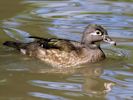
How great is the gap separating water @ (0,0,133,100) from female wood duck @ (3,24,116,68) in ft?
0.60

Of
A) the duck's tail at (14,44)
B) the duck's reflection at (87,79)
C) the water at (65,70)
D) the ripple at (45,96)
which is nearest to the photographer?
the ripple at (45,96)

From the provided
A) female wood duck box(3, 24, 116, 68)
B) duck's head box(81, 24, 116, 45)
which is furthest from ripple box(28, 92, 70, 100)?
duck's head box(81, 24, 116, 45)

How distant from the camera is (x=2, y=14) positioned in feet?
48.6

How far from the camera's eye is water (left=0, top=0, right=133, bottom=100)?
9188 mm

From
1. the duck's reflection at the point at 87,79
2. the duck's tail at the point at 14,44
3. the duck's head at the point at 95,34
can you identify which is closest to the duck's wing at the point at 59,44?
the duck's head at the point at 95,34

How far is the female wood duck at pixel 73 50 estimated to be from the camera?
436 inches

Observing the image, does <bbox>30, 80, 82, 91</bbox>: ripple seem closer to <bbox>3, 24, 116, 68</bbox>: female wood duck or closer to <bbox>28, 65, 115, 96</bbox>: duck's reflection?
<bbox>28, 65, 115, 96</bbox>: duck's reflection

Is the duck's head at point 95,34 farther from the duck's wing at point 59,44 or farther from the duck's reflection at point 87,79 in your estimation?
the duck's reflection at point 87,79

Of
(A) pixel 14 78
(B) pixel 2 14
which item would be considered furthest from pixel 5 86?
(B) pixel 2 14

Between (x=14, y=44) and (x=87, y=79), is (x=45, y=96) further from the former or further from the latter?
(x=14, y=44)

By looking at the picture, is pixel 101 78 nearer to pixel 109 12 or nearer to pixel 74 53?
pixel 74 53

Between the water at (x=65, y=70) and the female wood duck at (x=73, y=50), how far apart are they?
7.2 inches

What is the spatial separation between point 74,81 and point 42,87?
2.32 ft

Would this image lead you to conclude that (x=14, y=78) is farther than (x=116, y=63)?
No
